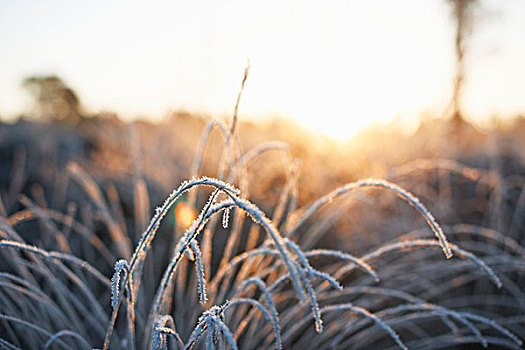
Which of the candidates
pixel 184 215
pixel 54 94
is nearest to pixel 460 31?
pixel 184 215

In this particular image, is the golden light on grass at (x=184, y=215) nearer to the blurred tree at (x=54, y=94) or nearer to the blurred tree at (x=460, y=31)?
the blurred tree at (x=460, y=31)

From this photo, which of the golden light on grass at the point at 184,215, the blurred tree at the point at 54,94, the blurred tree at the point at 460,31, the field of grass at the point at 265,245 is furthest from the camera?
the blurred tree at the point at 54,94

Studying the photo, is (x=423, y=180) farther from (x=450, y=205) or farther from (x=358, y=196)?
(x=358, y=196)

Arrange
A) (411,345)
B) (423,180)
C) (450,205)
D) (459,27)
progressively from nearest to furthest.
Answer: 1. (411,345)
2. (450,205)
3. (423,180)
4. (459,27)

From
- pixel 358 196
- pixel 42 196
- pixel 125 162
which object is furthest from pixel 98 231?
pixel 358 196

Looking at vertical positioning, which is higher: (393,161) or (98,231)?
(393,161)

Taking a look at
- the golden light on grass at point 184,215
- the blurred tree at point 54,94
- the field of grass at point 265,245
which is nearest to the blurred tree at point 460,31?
the field of grass at point 265,245

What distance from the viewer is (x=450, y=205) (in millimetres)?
2182

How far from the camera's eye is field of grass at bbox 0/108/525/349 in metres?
0.84

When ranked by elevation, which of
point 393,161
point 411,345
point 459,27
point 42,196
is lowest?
point 411,345

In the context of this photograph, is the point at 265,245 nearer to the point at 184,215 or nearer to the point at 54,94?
the point at 184,215

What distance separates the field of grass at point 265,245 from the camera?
0.84 m

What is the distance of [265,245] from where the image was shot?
1.02 m

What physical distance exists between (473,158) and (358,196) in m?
2.21
